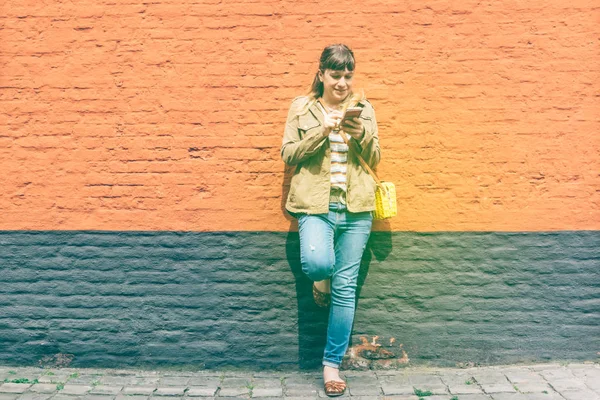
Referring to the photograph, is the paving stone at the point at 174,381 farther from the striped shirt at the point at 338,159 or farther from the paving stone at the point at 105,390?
the striped shirt at the point at 338,159

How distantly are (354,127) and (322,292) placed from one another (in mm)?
1221

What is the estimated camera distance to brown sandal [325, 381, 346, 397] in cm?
398

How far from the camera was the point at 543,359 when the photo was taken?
14.7 feet

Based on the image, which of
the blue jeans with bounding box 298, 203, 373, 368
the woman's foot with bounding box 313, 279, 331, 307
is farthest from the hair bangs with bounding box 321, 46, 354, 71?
the woman's foot with bounding box 313, 279, 331, 307

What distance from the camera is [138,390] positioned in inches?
162

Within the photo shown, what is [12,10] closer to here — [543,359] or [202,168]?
[202,168]

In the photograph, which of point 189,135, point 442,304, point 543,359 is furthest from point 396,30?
point 543,359

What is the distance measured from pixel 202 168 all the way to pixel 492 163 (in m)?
2.16

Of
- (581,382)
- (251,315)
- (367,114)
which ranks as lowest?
(581,382)

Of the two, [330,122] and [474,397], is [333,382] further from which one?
[330,122]

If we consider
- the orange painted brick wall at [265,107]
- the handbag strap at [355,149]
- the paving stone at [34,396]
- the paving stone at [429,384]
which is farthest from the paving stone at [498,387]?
the paving stone at [34,396]

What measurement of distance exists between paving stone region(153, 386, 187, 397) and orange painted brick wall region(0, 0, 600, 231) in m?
1.17

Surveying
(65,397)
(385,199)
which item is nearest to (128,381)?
(65,397)

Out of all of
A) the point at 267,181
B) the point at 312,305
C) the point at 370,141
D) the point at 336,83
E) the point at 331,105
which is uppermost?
the point at 336,83
